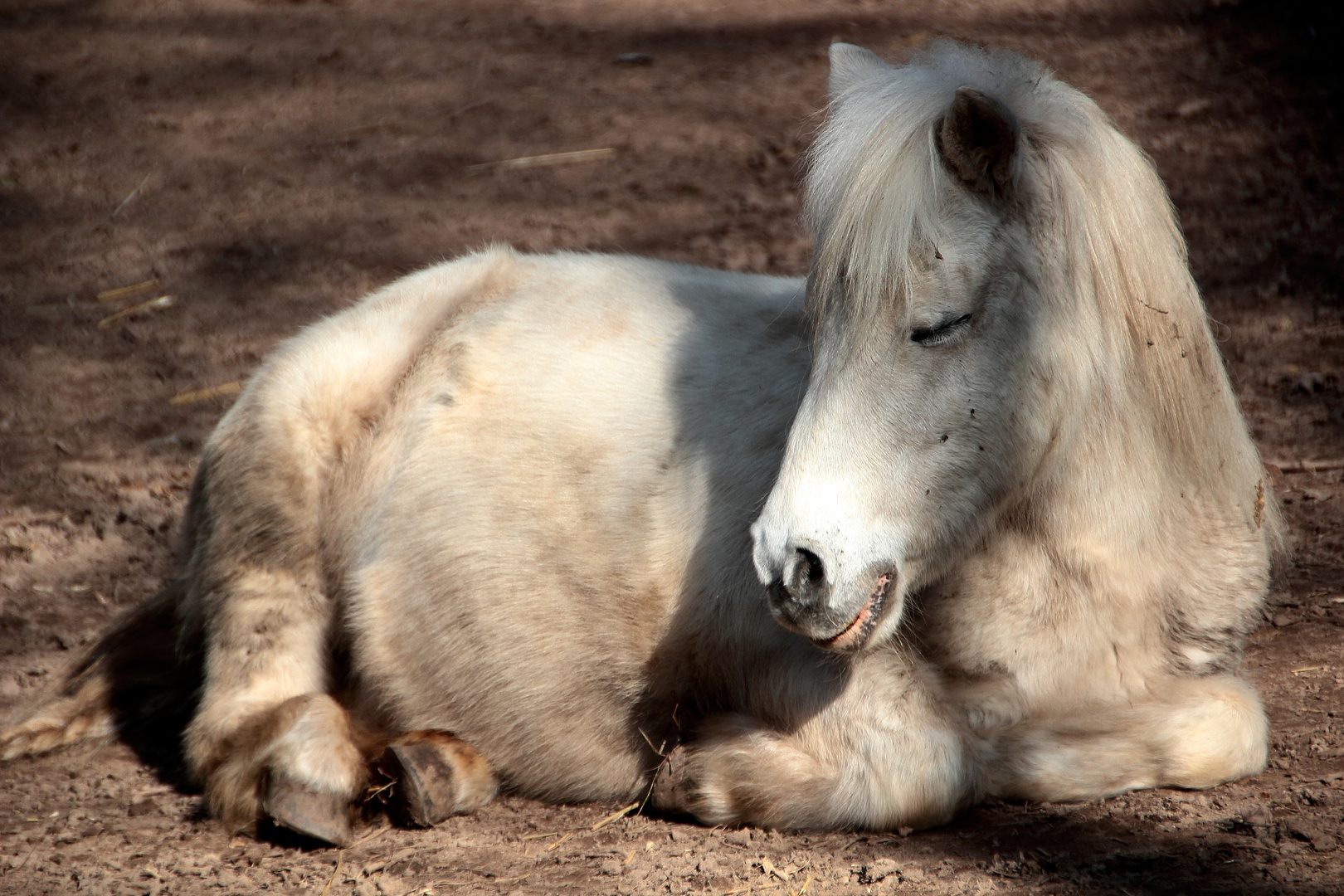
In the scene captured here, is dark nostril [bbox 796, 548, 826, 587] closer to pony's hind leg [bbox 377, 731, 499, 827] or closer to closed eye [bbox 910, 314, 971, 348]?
closed eye [bbox 910, 314, 971, 348]

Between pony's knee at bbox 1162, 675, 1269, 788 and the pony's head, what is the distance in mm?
371

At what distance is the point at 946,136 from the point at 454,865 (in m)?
1.78

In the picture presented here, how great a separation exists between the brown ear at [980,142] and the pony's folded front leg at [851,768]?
40.2 inches

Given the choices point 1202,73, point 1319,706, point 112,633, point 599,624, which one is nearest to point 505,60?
point 1202,73

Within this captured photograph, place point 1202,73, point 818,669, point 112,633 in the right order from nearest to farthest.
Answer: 1. point 818,669
2. point 112,633
3. point 1202,73

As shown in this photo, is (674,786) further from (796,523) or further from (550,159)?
(550,159)

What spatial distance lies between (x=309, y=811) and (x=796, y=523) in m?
1.39

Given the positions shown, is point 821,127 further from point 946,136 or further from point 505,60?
point 505,60

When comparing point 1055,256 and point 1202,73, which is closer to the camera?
point 1055,256

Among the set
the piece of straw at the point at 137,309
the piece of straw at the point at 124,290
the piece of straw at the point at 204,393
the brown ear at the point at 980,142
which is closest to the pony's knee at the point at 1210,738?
the brown ear at the point at 980,142

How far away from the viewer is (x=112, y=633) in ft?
11.7

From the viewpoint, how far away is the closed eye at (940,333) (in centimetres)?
219

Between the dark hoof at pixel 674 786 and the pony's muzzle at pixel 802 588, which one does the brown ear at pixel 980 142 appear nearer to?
the pony's muzzle at pixel 802 588

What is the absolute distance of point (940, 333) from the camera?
219 centimetres
